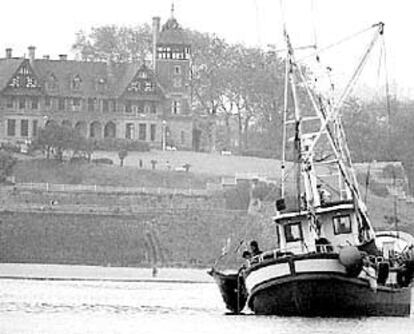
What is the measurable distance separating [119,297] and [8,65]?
105 metres

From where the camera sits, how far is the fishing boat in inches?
2990

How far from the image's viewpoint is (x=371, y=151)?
631ft

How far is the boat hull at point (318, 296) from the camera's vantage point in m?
76.2

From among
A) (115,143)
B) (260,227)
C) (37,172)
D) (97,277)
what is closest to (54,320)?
(97,277)

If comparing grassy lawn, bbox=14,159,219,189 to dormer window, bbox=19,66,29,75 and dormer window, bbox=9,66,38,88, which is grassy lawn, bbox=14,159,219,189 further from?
dormer window, bbox=19,66,29,75

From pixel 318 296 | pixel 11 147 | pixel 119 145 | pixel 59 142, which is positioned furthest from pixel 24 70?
pixel 318 296

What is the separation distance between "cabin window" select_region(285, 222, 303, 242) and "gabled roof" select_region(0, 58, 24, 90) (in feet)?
391

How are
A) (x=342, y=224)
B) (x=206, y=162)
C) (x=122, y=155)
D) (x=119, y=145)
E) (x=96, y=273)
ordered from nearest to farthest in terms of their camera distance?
(x=342, y=224) < (x=96, y=273) < (x=122, y=155) < (x=206, y=162) < (x=119, y=145)

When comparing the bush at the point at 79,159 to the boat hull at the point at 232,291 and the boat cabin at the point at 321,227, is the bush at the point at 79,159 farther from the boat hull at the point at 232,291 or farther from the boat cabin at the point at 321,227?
the boat cabin at the point at 321,227

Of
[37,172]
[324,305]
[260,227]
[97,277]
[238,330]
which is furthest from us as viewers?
[37,172]

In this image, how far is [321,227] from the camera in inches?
3123

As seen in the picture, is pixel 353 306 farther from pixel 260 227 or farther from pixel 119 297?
pixel 260 227

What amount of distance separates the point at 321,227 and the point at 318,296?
3.56 metres

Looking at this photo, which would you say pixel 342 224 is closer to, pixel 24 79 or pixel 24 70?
pixel 24 70
